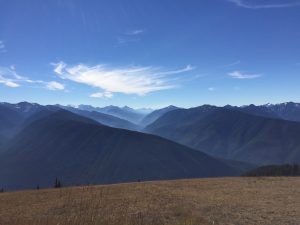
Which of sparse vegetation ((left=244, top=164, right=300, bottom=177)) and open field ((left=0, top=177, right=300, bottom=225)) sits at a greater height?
sparse vegetation ((left=244, top=164, right=300, bottom=177))

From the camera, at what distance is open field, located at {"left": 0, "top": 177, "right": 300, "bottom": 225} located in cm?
1320

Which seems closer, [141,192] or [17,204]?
[17,204]

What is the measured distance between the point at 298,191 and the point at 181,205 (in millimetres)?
7716

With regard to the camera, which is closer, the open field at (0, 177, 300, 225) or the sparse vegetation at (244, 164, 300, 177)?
the open field at (0, 177, 300, 225)

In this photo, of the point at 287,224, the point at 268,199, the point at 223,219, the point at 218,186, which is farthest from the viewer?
the point at 218,186

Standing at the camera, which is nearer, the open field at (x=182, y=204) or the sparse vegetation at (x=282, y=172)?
the open field at (x=182, y=204)

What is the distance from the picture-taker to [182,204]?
16938 millimetres

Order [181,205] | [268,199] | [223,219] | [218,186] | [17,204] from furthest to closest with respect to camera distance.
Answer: [218,186], [17,204], [268,199], [181,205], [223,219]

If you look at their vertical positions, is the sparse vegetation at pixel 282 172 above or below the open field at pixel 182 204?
above

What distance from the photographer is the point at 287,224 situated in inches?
500

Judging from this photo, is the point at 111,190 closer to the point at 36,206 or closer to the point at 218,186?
the point at 36,206

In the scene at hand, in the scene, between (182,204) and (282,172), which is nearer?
(182,204)

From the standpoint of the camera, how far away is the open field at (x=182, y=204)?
43.3 feet

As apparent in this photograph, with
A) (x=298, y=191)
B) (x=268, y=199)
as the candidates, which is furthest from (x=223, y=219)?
(x=298, y=191)
